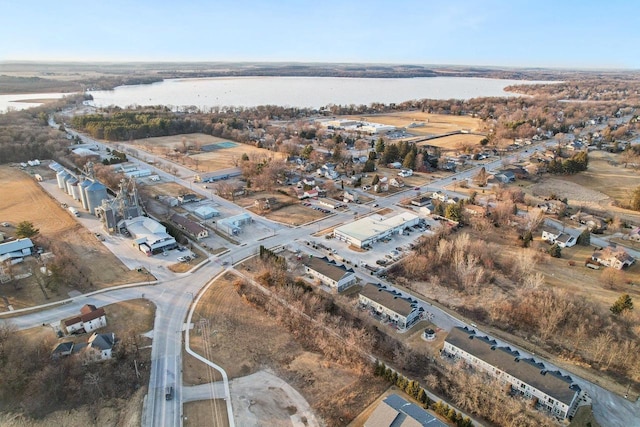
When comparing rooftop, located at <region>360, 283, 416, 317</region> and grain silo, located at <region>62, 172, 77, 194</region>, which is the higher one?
grain silo, located at <region>62, 172, 77, 194</region>

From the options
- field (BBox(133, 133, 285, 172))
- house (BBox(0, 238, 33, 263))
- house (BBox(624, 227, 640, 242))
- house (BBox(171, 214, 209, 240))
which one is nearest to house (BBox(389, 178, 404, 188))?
field (BBox(133, 133, 285, 172))

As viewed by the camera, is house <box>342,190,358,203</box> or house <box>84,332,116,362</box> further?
house <box>342,190,358,203</box>

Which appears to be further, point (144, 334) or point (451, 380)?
point (144, 334)

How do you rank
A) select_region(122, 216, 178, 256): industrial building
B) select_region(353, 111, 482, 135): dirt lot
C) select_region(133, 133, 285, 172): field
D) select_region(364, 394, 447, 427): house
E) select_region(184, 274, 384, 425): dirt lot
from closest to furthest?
select_region(364, 394, 447, 427): house < select_region(184, 274, 384, 425): dirt lot < select_region(122, 216, 178, 256): industrial building < select_region(133, 133, 285, 172): field < select_region(353, 111, 482, 135): dirt lot

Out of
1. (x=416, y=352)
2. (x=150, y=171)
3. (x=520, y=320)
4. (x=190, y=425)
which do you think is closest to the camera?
Answer: (x=190, y=425)

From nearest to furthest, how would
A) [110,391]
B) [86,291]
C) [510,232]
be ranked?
[110,391] < [86,291] < [510,232]

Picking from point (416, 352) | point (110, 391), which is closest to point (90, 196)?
point (110, 391)

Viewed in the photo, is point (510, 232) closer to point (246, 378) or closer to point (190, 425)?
point (246, 378)

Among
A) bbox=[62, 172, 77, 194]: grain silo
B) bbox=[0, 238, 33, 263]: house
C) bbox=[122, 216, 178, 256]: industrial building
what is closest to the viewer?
bbox=[0, 238, 33, 263]: house

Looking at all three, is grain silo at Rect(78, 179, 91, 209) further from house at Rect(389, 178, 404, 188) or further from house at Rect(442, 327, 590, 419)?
house at Rect(442, 327, 590, 419)
